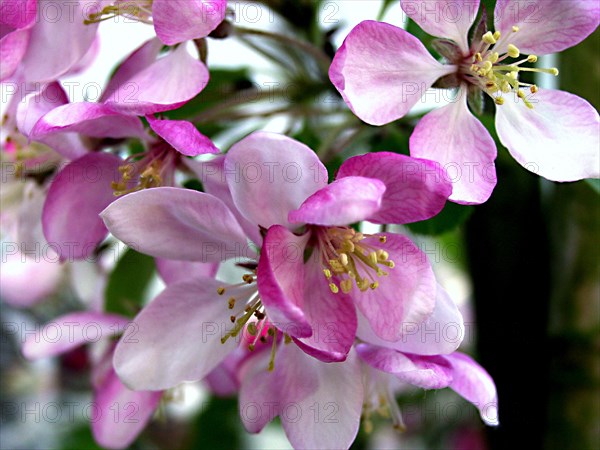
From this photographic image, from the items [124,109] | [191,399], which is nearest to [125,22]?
[124,109]

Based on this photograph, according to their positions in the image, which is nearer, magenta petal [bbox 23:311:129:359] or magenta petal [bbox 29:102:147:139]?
magenta petal [bbox 29:102:147:139]

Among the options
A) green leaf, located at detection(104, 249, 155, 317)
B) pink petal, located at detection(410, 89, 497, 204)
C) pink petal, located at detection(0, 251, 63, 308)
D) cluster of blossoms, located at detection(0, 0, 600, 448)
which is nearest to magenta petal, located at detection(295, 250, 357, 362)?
cluster of blossoms, located at detection(0, 0, 600, 448)

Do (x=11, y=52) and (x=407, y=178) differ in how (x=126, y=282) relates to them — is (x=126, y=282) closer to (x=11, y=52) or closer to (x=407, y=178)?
(x=11, y=52)

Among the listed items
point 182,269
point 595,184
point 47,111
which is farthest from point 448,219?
point 47,111

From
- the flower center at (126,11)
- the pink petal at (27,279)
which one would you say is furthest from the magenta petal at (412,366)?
the pink petal at (27,279)

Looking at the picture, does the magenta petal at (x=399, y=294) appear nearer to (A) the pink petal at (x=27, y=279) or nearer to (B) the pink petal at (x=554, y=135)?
(B) the pink petal at (x=554, y=135)

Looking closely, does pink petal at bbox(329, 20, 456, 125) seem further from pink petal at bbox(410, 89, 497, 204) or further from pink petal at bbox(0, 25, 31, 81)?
pink petal at bbox(0, 25, 31, 81)

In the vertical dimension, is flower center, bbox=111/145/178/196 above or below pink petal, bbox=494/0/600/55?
below
